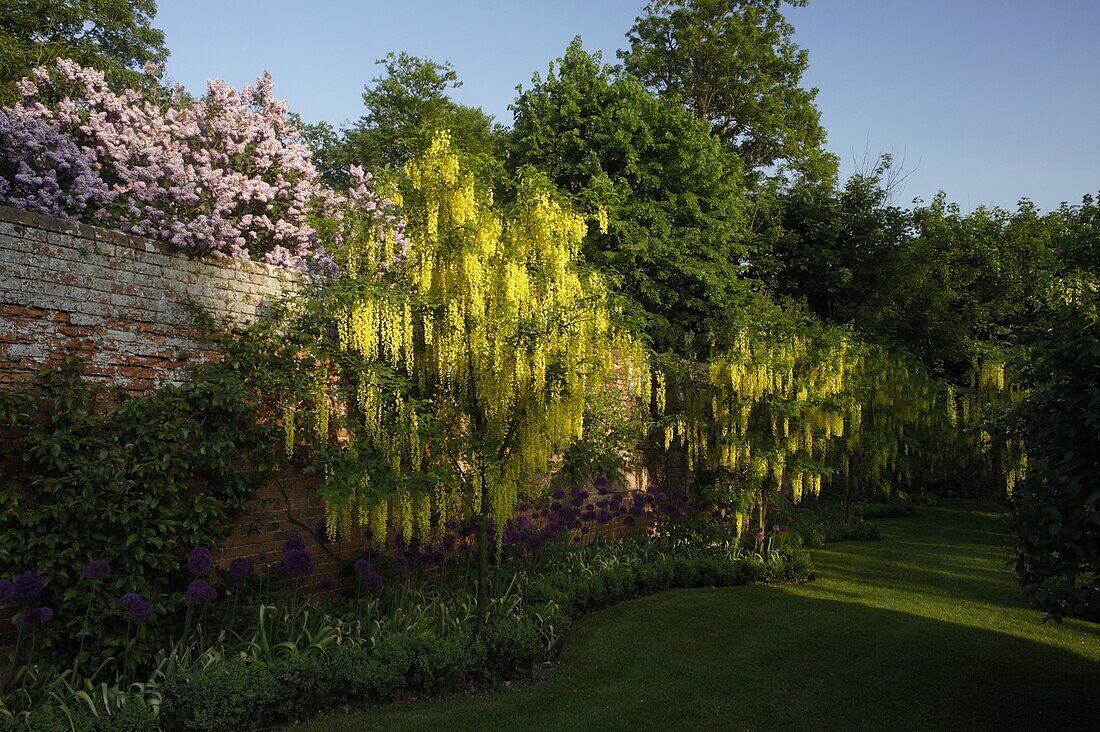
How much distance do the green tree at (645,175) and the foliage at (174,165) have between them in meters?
6.63

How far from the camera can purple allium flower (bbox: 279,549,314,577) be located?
16.9 feet

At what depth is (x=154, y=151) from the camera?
34.0 feet

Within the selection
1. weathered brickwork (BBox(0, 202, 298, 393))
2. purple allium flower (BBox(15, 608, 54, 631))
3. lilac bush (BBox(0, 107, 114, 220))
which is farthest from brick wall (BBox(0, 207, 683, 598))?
lilac bush (BBox(0, 107, 114, 220))

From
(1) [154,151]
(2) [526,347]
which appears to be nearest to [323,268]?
(1) [154,151]

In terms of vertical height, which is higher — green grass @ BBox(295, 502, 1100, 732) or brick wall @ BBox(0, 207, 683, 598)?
brick wall @ BBox(0, 207, 683, 598)

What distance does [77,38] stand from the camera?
1619cm

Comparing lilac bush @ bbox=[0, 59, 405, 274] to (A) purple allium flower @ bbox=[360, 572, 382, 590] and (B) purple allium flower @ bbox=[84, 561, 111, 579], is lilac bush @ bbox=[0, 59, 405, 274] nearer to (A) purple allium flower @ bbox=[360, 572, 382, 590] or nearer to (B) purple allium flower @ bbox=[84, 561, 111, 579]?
(A) purple allium flower @ bbox=[360, 572, 382, 590]

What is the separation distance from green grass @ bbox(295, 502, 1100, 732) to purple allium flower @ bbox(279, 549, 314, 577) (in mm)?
1063

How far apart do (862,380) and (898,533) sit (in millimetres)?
3632

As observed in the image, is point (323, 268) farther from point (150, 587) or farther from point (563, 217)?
point (150, 587)

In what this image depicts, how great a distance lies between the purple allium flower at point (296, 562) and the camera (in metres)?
5.14

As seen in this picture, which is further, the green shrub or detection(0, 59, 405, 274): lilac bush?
the green shrub

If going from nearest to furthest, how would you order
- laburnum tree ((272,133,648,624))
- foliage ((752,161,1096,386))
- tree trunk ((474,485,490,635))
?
laburnum tree ((272,133,648,624)), tree trunk ((474,485,490,635)), foliage ((752,161,1096,386))

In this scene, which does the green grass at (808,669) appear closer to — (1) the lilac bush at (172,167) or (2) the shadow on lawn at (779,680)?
(2) the shadow on lawn at (779,680)
